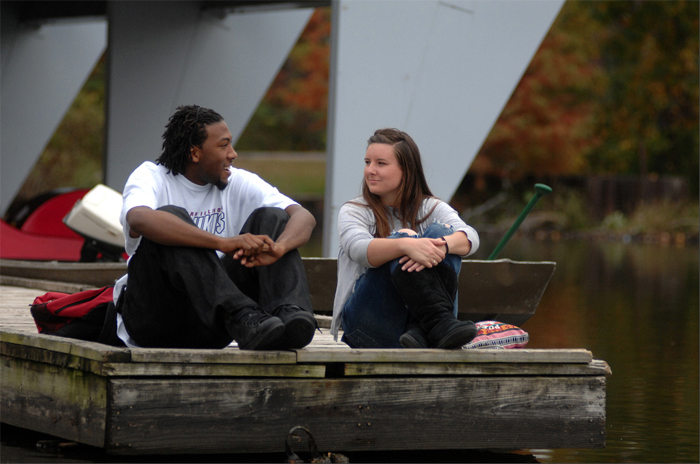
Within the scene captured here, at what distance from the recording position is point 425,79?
8.04 m

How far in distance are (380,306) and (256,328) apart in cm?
62

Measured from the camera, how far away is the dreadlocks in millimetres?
3674

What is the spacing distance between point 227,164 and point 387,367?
38.7 inches

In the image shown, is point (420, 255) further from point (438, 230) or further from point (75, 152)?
point (75, 152)

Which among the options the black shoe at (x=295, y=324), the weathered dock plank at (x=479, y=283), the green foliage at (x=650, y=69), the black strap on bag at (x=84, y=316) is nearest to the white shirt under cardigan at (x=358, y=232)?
the black shoe at (x=295, y=324)

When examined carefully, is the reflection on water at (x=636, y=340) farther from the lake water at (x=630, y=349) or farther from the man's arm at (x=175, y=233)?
the man's arm at (x=175, y=233)

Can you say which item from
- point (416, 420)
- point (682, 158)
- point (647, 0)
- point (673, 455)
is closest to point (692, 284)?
point (673, 455)

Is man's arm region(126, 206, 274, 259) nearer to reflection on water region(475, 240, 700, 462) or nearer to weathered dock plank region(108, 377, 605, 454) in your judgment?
weathered dock plank region(108, 377, 605, 454)

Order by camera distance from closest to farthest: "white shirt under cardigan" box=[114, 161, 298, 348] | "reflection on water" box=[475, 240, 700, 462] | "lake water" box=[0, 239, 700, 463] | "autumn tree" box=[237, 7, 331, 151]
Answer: "white shirt under cardigan" box=[114, 161, 298, 348], "lake water" box=[0, 239, 700, 463], "reflection on water" box=[475, 240, 700, 462], "autumn tree" box=[237, 7, 331, 151]

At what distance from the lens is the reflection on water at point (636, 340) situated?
442 centimetres

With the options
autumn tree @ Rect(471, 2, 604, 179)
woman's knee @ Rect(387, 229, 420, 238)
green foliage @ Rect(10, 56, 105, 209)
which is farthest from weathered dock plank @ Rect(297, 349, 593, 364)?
autumn tree @ Rect(471, 2, 604, 179)

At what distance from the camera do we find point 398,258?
357 cm

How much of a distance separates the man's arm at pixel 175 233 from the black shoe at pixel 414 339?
69cm

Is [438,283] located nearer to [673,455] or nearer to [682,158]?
[673,455]
